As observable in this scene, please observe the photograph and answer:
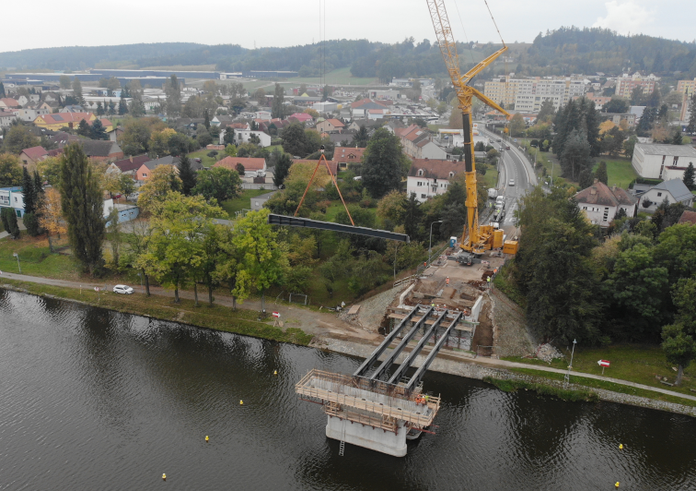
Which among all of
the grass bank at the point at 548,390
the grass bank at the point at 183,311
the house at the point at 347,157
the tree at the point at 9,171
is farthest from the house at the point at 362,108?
the grass bank at the point at 548,390

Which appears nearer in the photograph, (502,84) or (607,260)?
(607,260)

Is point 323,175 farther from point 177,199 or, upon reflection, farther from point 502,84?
point 502,84

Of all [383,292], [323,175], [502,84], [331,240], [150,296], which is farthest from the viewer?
[502,84]

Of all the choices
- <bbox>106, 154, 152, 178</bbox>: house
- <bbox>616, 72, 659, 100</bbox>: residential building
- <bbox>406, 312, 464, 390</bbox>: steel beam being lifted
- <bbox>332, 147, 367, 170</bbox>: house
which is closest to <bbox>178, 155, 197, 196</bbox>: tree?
<bbox>106, 154, 152, 178</bbox>: house

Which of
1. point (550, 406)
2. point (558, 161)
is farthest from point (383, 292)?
point (558, 161)

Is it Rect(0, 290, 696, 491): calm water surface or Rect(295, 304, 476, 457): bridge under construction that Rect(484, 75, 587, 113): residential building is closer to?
Rect(0, 290, 696, 491): calm water surface

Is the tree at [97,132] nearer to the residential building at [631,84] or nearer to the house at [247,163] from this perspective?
the house at [247,163]

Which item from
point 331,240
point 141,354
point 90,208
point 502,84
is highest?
point 502,84
